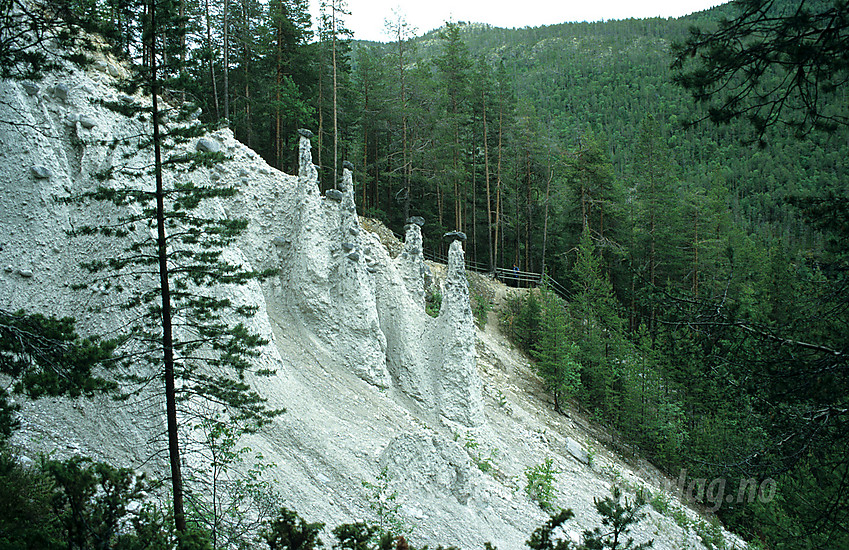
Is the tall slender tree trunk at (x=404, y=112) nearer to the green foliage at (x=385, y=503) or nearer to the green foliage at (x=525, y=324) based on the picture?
the green foliage at (x=525, y=324)

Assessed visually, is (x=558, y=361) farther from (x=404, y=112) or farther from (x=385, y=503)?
(x=404, y=112)

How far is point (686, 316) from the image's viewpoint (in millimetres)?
7547

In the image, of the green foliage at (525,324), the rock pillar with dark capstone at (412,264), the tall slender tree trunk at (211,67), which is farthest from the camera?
the green foliage at (525,324)

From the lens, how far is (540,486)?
15.0 metres

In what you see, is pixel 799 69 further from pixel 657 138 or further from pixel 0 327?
pixel 657 138

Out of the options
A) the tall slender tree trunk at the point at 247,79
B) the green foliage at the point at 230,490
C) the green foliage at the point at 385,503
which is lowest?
the green foliage at the point at 385,503

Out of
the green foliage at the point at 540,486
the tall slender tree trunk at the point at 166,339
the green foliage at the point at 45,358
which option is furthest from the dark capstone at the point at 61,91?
the green foliage at the point at 540,486

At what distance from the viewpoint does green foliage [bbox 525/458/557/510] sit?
1445cm

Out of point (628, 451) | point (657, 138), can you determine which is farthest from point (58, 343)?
point (657, 138)

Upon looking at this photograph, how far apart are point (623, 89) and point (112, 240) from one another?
164 m

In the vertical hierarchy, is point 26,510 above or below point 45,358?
below

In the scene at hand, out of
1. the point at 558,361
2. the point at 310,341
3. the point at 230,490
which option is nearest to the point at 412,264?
the point at 310,341

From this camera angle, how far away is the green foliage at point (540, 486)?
14.5 meters

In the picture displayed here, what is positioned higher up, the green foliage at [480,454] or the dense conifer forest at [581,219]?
the dense conifer forest at [581,219]
